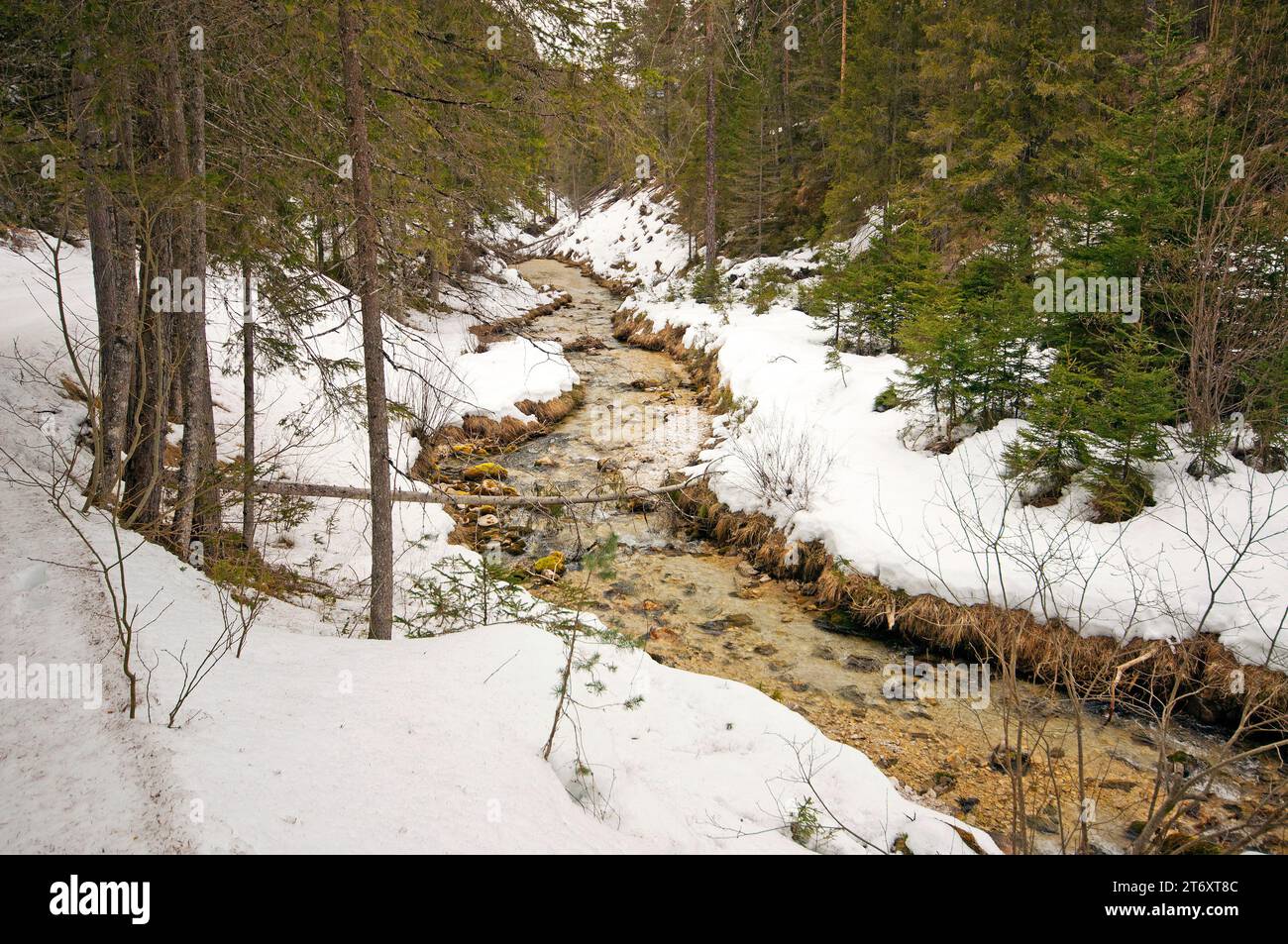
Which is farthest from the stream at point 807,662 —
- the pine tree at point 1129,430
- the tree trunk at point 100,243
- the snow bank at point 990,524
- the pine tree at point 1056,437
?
the tree trunk at point 100,243

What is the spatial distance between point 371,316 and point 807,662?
578 centimetres

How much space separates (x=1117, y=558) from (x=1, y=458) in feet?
38.7

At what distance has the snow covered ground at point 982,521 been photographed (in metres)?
5.67

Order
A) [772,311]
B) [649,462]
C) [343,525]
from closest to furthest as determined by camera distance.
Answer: [343,525] < [649,462] < [772,311]

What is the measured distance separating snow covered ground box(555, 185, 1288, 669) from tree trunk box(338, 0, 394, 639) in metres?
1.65

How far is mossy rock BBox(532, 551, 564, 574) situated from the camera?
833 cm

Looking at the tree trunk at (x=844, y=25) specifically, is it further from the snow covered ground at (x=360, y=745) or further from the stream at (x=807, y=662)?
the snow covered ground at (x=360, y=745)

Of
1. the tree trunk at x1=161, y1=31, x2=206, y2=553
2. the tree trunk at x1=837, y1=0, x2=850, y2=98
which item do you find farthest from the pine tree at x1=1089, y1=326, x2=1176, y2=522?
the tree trunk at x1=837, y1=0, x2=850, y2=98

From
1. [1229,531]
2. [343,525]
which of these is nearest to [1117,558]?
[1229,531]

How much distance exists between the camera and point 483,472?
1082 centimetres

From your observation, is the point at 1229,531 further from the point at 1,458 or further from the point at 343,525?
the point at 1,458

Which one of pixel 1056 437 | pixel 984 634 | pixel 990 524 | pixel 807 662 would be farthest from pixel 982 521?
pixel 984 634

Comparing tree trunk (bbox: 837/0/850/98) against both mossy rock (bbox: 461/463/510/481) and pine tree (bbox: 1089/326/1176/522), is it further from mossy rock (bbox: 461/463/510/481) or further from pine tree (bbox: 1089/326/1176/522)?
→ mossy rock (bbox: 461/463/510/481)

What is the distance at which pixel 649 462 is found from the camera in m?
11.5
